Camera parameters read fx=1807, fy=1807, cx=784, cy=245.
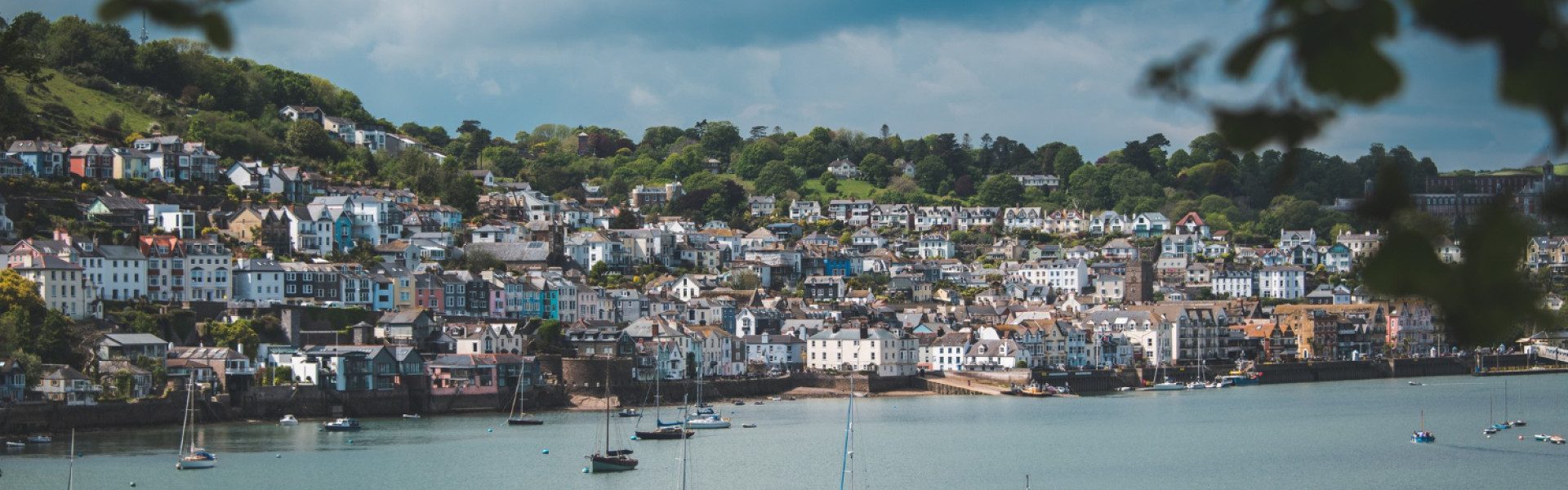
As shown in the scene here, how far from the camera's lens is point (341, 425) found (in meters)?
51.8

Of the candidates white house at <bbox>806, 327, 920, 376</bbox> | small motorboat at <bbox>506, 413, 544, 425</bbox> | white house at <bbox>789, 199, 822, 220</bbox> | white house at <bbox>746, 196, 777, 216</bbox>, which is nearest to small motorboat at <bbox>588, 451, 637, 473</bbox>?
small motorboat at <bbox>506, 413, 544, 425</bbox>

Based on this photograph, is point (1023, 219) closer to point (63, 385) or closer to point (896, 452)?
point (896, 452)

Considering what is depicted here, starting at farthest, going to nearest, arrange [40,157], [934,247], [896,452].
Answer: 1. [934,247]
2. [40,157]
3. [896,452]

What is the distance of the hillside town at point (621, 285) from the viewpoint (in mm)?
57594

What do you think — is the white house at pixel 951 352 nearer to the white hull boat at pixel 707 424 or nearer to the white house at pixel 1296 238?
the white hull boat at pixel 707 424

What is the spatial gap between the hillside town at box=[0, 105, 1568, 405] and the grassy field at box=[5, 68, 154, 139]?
498cm

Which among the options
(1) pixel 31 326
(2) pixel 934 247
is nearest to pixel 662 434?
(1) pixel 31 326

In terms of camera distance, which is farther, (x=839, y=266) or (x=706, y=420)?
(x=839, y=266)

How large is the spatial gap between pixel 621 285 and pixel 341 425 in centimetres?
3449

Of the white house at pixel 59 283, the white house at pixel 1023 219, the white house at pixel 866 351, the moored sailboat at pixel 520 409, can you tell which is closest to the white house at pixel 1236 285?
the white house at pixel 1023 219

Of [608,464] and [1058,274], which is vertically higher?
[1058,274]

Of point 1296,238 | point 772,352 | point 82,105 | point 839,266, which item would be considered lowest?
point 772,352

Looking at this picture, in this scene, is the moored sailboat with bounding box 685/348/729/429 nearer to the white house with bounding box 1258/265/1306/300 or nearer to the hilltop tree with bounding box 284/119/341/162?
the hilltop tree with bounding box 284/119/341/162

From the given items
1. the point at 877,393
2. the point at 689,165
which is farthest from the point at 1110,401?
the point at 689,165
